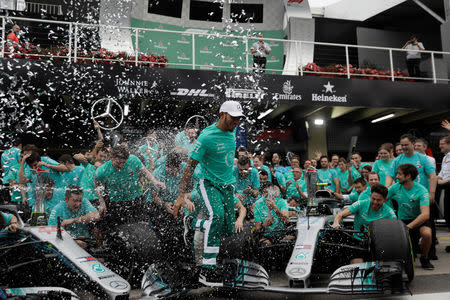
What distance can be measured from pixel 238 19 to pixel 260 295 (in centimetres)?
1570

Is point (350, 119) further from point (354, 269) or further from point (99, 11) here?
point (354, 269)

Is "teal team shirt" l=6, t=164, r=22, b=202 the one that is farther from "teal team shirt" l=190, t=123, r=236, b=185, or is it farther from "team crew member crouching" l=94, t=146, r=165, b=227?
"teal team shirt" l=190, t=123, r=236, b=185

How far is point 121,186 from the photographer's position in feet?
15.8

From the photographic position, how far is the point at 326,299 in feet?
12.6

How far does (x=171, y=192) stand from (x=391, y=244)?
2.83 meters

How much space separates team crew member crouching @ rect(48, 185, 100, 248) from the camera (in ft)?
15.1

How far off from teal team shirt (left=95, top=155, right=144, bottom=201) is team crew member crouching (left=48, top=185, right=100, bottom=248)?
0.30 metres

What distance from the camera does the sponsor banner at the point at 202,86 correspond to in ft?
29.5

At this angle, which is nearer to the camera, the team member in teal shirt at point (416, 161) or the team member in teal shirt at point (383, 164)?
the team member in teal shirt at point (416, 161)

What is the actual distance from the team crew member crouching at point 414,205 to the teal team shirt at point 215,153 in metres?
2.49

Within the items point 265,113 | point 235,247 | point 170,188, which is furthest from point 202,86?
point 235,247

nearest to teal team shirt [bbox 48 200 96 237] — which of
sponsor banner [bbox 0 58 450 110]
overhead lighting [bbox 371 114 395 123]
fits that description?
sponsor banner [bbox 0 58 450 110]

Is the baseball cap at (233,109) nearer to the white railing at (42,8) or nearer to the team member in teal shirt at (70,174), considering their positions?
the team member in teal shirt at (70,174)

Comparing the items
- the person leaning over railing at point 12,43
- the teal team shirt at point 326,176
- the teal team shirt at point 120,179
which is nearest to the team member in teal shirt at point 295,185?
the teal team shirt at point 326,176
